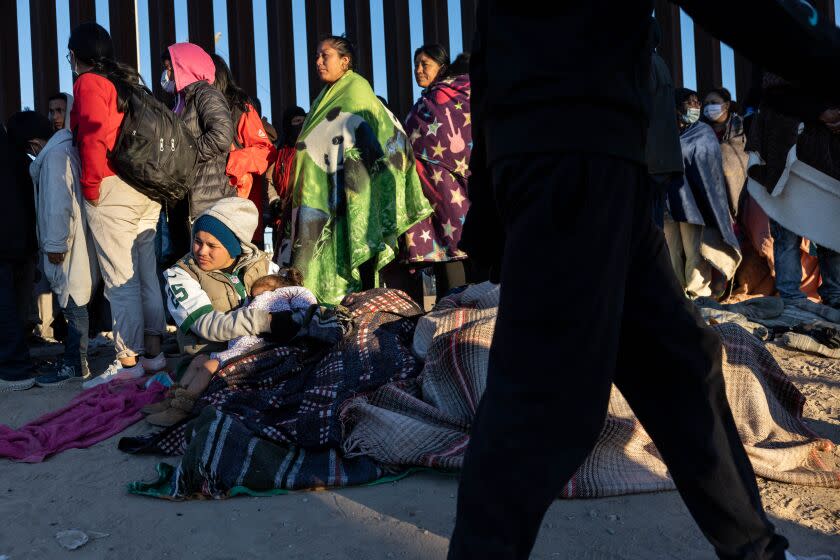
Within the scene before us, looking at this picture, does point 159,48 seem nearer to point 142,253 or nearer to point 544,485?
point 142,253

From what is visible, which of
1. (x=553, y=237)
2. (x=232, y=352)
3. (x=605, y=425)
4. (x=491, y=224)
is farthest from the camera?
(x=232, y=352)

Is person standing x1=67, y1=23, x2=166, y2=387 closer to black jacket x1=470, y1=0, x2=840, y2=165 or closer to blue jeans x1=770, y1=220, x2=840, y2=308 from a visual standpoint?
black jacket x1=470, y1=0, x2=840, y2=165

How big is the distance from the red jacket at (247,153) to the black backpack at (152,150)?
440 mm

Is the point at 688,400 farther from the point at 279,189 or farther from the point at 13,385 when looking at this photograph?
the point at 279,189

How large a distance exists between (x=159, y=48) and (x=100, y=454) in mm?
4763

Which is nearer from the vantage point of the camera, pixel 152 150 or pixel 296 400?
pixel 296 400

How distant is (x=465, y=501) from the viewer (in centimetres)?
128

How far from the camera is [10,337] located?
416cm

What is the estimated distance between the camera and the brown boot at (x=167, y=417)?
3.12m

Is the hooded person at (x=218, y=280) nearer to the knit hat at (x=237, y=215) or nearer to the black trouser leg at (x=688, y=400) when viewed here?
the knit hat at (x=237, y=215)

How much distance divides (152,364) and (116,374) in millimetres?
212

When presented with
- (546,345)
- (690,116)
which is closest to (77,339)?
(546,345)

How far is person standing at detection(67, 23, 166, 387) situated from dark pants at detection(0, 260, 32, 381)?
498 mm

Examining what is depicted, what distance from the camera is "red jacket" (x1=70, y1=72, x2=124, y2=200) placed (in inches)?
155
